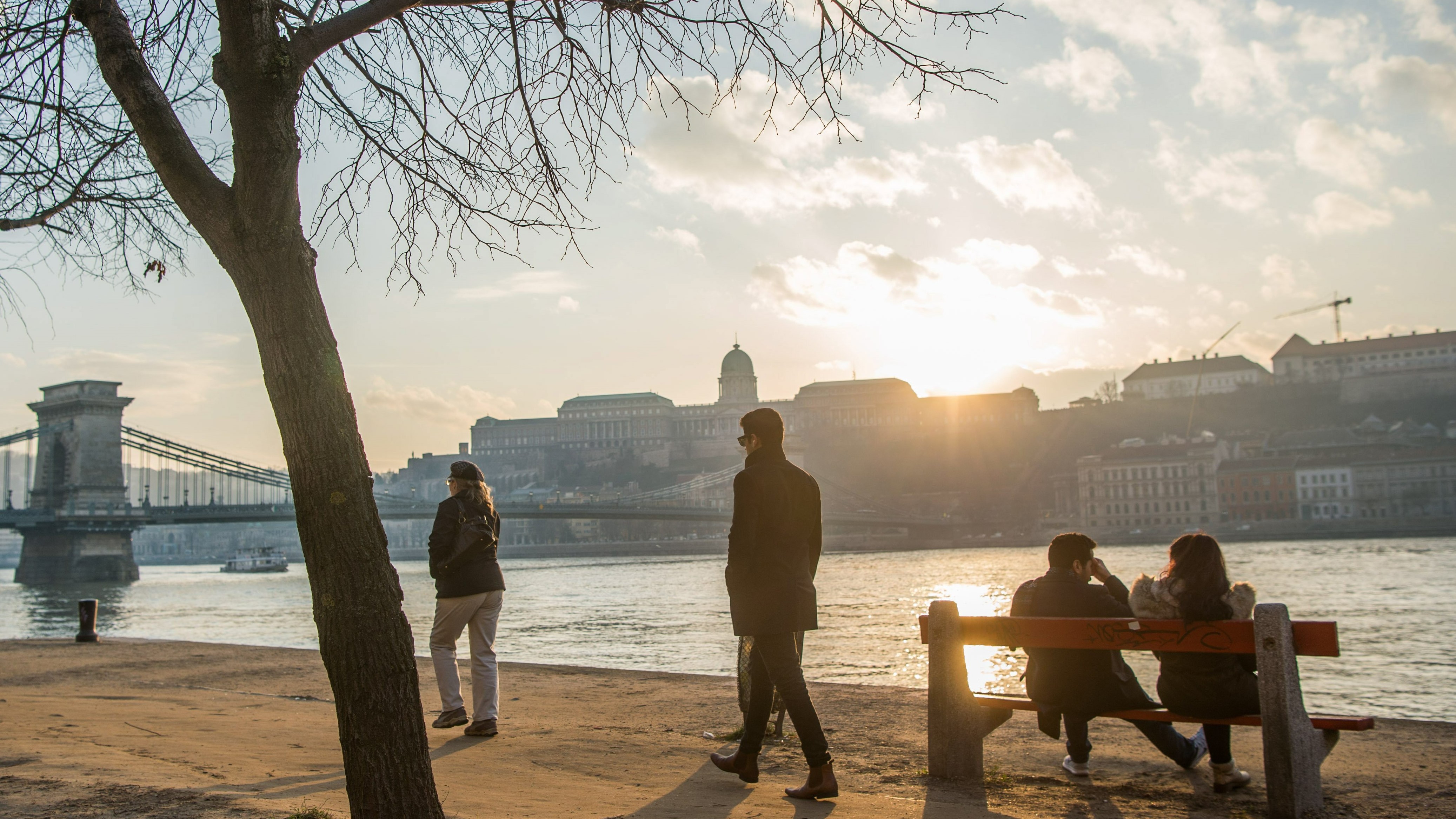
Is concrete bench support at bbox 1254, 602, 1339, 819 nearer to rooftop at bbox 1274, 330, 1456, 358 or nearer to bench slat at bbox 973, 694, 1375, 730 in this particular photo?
bench slat at bbox 973, 694, 1375, 730

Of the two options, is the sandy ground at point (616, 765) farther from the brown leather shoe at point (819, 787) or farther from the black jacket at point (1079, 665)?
the black jacket at point (1079, 665)

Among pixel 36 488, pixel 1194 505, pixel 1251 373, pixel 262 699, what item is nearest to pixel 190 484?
pixel 36 488

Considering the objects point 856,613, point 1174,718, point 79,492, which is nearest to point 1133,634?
point 1174,718

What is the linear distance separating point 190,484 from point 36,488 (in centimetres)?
6436

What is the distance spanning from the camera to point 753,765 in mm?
3082

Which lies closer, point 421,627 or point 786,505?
point 786,505

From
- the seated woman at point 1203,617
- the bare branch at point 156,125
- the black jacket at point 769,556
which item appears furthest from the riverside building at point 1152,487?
the bare branch at point 156,125

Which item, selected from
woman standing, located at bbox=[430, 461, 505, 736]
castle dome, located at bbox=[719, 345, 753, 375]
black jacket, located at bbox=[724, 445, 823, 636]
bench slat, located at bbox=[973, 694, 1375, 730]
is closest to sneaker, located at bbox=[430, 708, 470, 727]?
woman standing, located at bbox=[430, 461, 505, 736]

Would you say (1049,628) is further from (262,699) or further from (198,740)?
(262,699)

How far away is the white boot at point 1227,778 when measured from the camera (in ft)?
9.91

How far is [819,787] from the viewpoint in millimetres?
2838

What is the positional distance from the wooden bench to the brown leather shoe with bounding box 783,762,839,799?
0.43 metres

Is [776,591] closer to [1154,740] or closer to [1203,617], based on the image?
[1203,617]

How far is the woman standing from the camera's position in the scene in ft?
13.0
